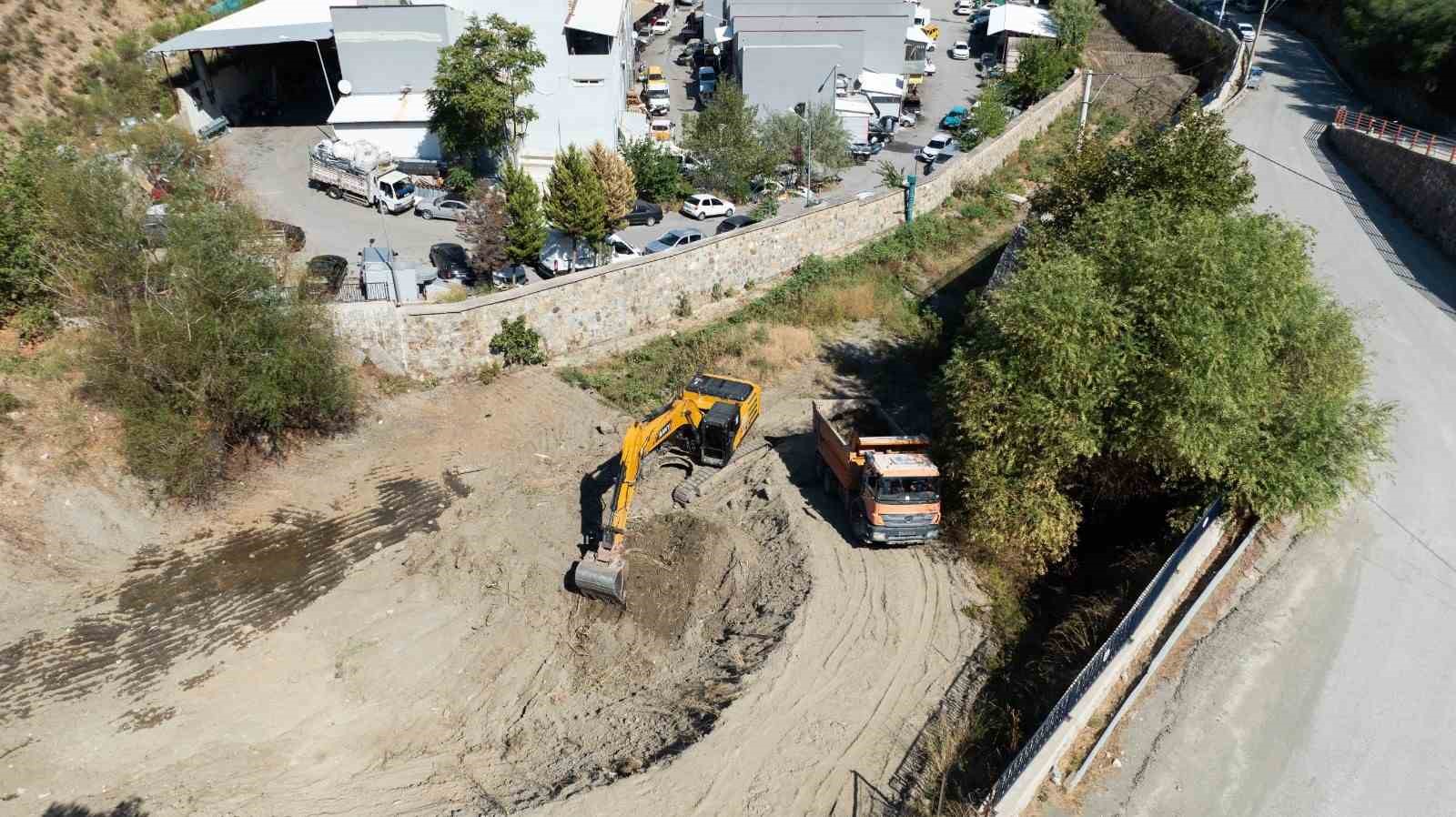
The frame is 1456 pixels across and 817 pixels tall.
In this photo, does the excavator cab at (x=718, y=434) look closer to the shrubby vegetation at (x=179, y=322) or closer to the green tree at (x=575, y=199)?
the shrubby vegetation at (x=179, y=322)

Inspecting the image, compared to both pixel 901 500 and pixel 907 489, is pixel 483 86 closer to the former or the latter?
pixel 907 489

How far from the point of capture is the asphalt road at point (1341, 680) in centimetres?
1230

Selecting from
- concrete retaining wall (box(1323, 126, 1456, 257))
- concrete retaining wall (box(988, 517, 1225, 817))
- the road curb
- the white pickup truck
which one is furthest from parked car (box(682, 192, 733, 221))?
concrete retaining wall (box(1323, 126, 1456, 257))

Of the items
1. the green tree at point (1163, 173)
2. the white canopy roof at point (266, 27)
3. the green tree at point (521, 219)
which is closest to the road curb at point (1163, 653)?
the green tree at point (1163, 173)

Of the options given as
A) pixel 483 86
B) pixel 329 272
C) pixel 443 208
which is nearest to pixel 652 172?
pixel 483 86

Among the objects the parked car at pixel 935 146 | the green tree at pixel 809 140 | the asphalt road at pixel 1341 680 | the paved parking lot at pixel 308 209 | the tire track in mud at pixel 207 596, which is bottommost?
the tire track in mud at pixel 207 596

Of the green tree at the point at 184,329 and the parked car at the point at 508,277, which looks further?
the parked car at the point at 508,277

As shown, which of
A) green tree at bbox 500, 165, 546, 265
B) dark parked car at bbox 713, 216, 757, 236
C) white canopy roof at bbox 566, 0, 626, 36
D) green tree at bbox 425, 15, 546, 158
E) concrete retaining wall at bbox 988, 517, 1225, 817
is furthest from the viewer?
white canopy roof at bbox 566, 0, 626, 36

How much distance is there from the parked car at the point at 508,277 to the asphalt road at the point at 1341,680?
68.5 feet

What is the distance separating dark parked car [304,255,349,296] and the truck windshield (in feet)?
53.6

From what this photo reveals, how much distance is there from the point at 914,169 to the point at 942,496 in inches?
1043

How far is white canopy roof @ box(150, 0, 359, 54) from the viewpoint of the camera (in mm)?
35969

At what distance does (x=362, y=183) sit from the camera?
1298 inches

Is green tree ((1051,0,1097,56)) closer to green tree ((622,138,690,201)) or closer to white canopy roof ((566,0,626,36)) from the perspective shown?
white canopy roof ((566,0,626,36))
